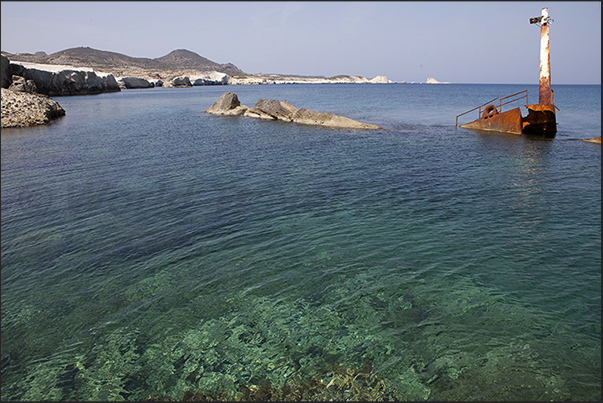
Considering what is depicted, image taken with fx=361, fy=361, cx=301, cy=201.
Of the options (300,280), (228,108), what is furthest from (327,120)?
(300,280)

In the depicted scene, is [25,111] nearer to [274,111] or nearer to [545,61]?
[274,111]

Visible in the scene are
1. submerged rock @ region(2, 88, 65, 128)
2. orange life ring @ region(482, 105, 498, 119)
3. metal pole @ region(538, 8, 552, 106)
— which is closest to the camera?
metal pole @ region(538, 8, 552, 106)

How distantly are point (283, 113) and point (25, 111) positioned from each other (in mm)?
29750

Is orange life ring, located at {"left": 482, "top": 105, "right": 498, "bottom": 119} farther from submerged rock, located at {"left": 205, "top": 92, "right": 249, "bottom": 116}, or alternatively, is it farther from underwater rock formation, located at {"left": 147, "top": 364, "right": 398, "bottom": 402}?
underwater rock formation, located at {"left": 147, "top": 364, "right": 398, "bottom": 402}

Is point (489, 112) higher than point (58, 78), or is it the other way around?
point (58, 78)

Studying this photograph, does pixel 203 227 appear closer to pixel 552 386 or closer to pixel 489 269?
pixel 489 269

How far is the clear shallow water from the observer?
6844 millimetres

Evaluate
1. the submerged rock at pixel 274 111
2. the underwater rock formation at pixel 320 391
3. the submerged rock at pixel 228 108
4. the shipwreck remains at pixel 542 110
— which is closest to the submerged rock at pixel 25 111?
the submerged rock at pixel 228 108

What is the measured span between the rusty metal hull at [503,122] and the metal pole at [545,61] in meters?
2.37

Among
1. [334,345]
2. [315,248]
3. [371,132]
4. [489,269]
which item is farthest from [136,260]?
[371,132]

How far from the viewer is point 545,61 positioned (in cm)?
3250

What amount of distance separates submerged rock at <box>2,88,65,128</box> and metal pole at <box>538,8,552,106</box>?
51673 millimetres

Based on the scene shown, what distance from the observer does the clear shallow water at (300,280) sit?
684 cm

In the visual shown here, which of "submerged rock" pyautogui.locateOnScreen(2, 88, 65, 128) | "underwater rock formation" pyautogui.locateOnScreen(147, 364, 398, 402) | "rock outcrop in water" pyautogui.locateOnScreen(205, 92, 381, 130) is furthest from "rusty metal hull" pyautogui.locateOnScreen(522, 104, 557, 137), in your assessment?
"submerged rock" pyautogui.locateOnScreen(2, 88, 65, 128)
